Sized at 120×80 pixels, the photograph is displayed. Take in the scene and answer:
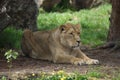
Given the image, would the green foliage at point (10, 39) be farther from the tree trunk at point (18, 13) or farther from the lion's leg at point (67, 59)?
the lion's leg at point (67, 59)

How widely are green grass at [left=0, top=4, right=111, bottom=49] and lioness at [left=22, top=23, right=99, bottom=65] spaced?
43.9 inches

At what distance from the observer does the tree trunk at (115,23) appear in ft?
38.4

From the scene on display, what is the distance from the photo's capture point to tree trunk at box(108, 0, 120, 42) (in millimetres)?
11690

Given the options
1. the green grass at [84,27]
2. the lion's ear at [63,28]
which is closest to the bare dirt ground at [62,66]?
the lion's ear at [63,28]

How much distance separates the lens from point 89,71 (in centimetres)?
796

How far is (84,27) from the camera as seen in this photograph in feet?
51.9

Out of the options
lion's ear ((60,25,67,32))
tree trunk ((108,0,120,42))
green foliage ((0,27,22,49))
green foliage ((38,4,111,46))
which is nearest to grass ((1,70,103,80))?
lion's ear ((60,25,67,32))

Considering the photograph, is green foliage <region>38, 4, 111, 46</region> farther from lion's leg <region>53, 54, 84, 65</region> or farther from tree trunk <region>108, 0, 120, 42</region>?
lion's leg <region>53, 54, 84, 65</region>

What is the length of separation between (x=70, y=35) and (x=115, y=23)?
3.22 meters

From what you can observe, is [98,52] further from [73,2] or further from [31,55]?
[73,2]

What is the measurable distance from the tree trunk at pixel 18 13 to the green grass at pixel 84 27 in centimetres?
42

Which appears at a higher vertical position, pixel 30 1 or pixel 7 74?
Result: pixel 30 1

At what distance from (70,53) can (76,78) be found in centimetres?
250

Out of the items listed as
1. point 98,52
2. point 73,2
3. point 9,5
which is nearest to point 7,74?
point 9,5
